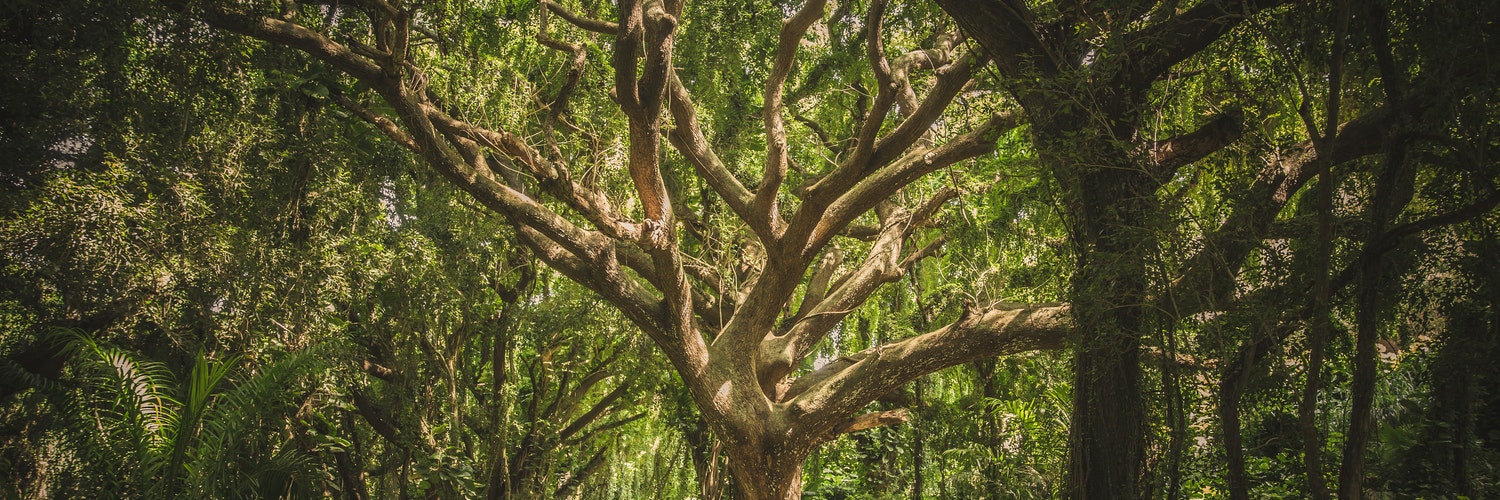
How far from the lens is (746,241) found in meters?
6.57

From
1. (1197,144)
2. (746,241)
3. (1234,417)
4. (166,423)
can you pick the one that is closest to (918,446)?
(746,241)

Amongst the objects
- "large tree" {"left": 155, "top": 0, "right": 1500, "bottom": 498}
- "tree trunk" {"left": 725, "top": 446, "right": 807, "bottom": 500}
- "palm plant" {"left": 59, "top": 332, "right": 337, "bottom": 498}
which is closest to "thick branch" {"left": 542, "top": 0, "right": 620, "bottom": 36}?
"large tree" {"left": 155, "top": 0, "right": 1500, "bottom": 498}

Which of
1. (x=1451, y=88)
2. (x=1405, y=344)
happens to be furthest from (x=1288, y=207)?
(x=1451, y=88)

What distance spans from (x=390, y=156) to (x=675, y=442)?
3.77 meters

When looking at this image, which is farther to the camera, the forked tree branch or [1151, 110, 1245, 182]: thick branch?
the forked tree branch

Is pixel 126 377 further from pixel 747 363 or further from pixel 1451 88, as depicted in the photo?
pixel 1451 88

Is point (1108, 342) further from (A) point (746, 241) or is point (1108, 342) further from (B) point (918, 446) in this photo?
(B) point (918, 446)

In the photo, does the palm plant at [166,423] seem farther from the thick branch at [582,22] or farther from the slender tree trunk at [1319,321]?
the slender tree trunk at [1319,321]

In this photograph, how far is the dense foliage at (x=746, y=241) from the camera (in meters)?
2.50

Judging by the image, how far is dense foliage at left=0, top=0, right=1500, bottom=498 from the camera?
2.50 meters

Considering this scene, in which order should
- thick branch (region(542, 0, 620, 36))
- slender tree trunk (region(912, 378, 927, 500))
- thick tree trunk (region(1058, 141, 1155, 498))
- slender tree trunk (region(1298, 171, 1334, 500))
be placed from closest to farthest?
1. slender tree trunk (region(1298, 171, 1334, 500))
2. thick tree trunk (region(1058, 141, 1155, 498))
3. thick branch (region(542, 0, 620, 36))
4. slender tree trunk (region(912, 378, 927, 500))

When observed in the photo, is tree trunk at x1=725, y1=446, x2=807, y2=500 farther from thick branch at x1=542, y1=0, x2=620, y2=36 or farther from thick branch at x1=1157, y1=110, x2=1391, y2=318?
thick branch at x1=1157, y1=110, x2=1391, y2=318

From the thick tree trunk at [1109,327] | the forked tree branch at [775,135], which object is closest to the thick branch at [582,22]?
the forked tree branch at [775,135]

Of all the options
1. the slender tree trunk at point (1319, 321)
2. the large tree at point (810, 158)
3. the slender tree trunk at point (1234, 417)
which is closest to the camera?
the slender tree trunk at point (1319, 321)
